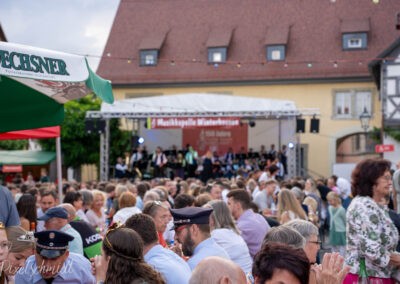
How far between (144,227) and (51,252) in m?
0.70

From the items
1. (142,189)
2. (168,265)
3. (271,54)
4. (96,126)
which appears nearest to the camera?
(168,265)

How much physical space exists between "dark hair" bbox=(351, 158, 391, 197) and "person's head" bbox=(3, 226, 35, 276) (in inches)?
104

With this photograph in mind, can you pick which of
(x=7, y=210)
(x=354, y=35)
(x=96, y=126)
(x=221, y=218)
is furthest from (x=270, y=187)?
(x=354, y=35)

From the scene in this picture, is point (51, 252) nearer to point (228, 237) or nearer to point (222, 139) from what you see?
point (228, 237)

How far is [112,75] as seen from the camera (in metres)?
42.3

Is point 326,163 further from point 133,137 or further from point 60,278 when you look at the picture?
point 60,278

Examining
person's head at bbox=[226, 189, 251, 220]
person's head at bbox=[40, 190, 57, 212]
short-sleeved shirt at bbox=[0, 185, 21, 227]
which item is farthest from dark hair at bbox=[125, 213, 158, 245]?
person's head at bbox=[40, 190, 57, 212]

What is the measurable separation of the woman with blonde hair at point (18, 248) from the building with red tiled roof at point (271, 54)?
32494 mm

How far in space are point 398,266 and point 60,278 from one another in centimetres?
264

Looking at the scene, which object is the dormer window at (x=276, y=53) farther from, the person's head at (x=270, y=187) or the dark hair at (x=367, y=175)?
the dark hair at (x=367, y=175)

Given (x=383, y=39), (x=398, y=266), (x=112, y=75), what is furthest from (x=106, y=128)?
(x=398, y=266)

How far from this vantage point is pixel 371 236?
5457 millimetres

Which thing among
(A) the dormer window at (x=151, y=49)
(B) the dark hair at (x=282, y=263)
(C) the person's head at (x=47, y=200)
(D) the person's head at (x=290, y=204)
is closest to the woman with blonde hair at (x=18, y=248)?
(B) the dark hair at (x=282, y=263)

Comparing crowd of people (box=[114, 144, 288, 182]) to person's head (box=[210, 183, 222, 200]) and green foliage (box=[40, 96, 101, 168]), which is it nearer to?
green foliage (box=[40, 96, 101, 168])
